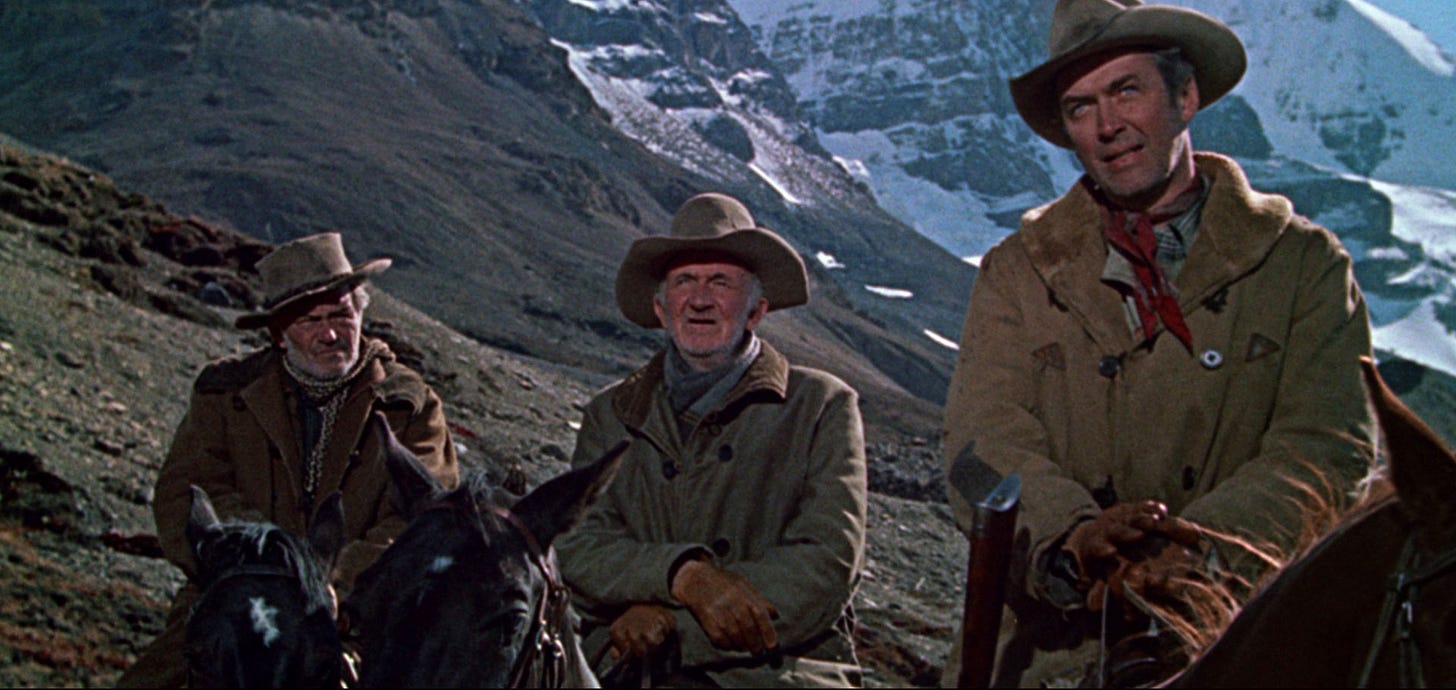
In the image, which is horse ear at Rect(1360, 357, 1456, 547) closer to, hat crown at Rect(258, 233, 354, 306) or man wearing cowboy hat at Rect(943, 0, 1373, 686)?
man wearing cowboy hat at Rect(943, 0, 1373, 686)

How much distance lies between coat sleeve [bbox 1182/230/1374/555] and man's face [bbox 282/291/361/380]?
3.33 metres

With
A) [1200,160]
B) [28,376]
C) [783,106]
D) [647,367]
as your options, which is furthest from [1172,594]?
[783,106]

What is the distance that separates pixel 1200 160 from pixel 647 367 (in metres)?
1.86

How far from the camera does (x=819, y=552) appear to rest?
147 inches

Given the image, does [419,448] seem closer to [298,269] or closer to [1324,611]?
[298,269]

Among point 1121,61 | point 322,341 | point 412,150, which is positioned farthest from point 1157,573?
point 412,150

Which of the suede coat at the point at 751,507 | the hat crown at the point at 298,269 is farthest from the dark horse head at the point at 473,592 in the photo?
the hat crown at the point at 298,269

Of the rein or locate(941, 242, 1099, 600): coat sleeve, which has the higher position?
the rein

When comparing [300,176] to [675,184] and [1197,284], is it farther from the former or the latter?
[1197,284]

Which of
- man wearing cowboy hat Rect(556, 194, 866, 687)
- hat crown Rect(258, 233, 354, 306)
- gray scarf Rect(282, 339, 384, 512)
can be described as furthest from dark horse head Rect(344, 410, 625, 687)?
hat crown Rect(258, 233, 354, 306)

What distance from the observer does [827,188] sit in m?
155

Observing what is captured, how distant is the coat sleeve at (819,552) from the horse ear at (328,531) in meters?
1.06

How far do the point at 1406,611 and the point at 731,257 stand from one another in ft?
9.68

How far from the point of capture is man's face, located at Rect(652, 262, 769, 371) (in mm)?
4152
